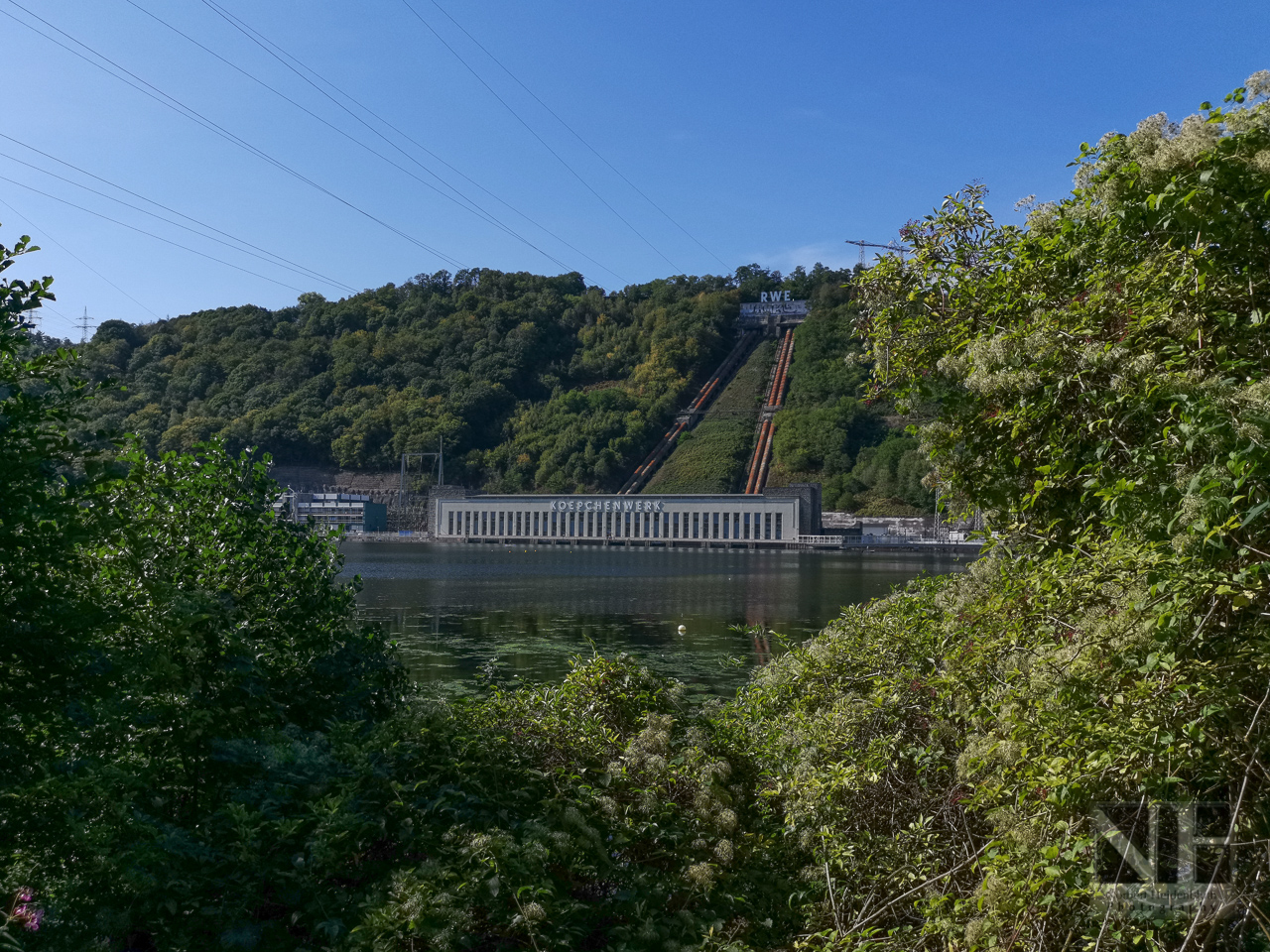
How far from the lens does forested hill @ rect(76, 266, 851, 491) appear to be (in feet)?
387

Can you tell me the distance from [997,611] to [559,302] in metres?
155

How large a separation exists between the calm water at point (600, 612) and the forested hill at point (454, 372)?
214ft

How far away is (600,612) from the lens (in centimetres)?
2931

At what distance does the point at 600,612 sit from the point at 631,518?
6657 cm

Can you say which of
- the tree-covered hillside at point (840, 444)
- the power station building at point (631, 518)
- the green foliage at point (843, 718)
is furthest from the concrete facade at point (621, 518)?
the green foliage at point (843, 718)

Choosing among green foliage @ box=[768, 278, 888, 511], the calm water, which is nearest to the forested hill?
green foliage @ box=[768, 278, 888, 511]

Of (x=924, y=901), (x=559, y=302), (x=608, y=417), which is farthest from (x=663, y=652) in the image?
(x=559, y=302)

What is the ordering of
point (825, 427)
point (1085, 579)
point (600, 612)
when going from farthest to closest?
point (825, 427), point (600, 612), point (1085, 579)

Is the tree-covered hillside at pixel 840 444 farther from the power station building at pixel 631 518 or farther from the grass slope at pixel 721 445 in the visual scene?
the power station building at pixel 631 518

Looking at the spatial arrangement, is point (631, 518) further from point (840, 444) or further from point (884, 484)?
point (884, 484)

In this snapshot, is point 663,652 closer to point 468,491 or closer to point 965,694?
point 965,694

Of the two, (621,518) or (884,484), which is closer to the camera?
(884,484)

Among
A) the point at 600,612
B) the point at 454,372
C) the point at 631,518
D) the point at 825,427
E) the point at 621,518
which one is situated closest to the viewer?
the point at 600,612

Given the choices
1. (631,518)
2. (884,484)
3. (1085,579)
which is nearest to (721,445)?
(631,518)
